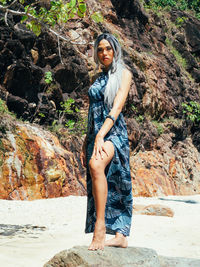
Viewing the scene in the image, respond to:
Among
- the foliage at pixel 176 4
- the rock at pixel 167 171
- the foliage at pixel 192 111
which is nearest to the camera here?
the rock at pixel 167 171

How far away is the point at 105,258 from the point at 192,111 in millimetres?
14805

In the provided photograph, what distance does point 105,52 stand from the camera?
3.04 metres

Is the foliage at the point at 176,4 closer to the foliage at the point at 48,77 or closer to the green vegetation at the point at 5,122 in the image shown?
the foliage at the point at 48,77

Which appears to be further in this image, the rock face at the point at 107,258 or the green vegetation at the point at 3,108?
the green vegetation at the point at 3,108

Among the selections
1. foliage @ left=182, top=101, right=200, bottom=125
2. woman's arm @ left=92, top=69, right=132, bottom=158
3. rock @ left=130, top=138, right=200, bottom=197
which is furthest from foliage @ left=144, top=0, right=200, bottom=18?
woman's arm @ left=92, top=69, right=132, bottom=158

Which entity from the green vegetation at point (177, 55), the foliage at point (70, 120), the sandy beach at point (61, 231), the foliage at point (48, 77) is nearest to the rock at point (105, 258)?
the sandy beach at point (61, 231)

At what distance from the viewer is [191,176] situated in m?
13.1

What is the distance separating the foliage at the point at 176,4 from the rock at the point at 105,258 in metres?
17.6

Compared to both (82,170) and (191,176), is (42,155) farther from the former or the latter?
(191,176)

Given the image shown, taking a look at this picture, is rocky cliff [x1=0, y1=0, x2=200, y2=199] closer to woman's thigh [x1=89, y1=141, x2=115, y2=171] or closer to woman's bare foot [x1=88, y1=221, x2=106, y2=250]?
woman's thigh [x1=89, y1=141, x2=115, y2=171]

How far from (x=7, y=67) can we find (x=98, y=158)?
7.81 metres

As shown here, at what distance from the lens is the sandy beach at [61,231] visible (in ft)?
11.8

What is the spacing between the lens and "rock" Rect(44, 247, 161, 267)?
2551mm

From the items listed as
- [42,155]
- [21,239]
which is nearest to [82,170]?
[42,155]
